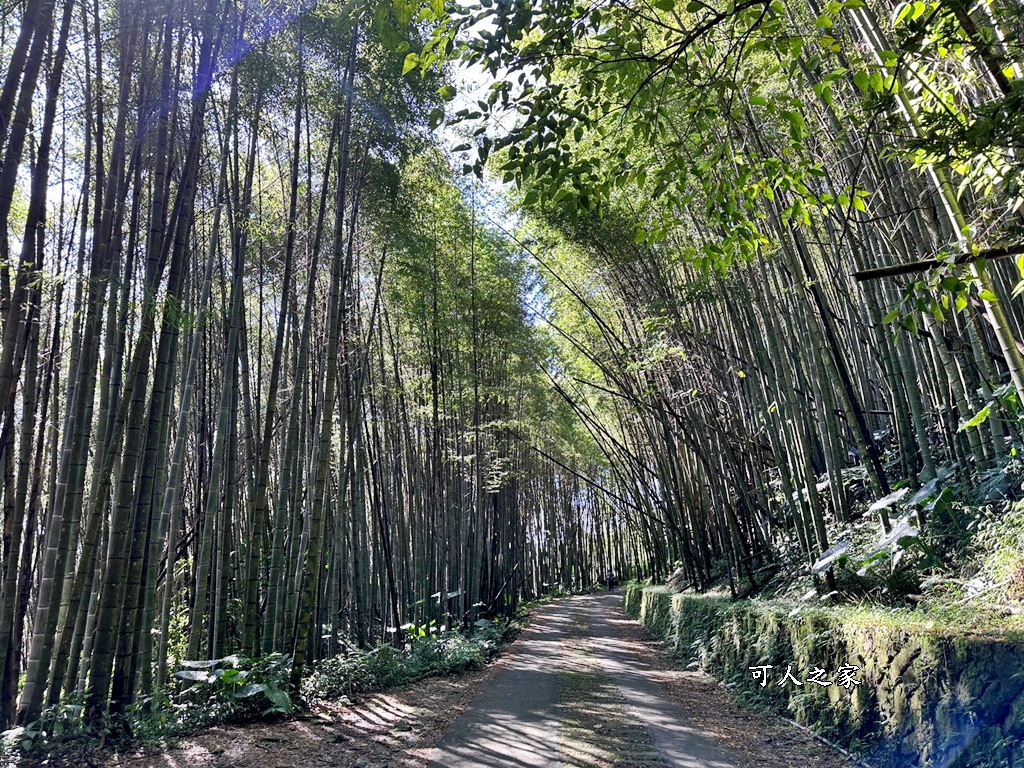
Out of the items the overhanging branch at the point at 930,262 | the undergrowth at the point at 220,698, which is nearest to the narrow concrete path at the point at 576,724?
the undergrowth at the point at 220,698

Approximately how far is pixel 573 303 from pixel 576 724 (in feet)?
18.0

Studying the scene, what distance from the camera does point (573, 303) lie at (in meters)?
8.27

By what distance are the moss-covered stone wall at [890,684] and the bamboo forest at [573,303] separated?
0.02 metres

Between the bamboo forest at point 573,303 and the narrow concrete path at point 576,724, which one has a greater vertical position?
the bamboo forest at point 573,303

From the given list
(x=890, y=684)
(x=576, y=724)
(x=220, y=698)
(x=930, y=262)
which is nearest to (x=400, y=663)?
(x=220, y=698)

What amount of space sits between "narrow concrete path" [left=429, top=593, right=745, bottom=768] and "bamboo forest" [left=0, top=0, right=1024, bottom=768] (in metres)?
0.05

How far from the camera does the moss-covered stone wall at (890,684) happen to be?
6.75 feet

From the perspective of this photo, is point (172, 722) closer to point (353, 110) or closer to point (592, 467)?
point (353, 110)

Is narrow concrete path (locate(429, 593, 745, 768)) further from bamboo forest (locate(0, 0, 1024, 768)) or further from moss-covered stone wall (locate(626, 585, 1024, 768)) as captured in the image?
moss-covered stone wall (locate(626, 585, 1024, 768))

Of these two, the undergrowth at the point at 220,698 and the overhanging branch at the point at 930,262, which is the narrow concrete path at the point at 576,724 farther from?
the overhanging branch at the point at 930,262

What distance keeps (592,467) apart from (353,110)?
1571 centimetres

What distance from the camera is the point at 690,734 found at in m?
3.54

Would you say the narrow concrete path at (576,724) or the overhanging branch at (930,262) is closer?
the overhanging branch at (930,262)

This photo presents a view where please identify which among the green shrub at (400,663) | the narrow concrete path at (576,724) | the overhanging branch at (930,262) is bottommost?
the narrow concrete path at (576,724)
